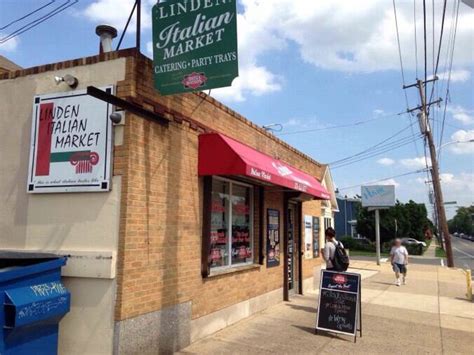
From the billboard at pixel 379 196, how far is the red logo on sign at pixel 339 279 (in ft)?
78.3

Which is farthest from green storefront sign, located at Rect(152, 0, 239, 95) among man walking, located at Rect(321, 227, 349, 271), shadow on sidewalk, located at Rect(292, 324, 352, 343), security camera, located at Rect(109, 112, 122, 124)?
man walking, located at Rect(321, 227, 349, 271)

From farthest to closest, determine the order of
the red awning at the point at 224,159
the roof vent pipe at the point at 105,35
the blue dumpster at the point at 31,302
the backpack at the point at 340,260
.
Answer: the backpack at the point at 340,260, the red awning at the point at 224,159, the roof vent pipe at the point at 105,35, the blue dumpster at the point at 31,302

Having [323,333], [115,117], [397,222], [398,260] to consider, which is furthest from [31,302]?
[397,222]

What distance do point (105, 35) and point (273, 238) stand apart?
5549mm

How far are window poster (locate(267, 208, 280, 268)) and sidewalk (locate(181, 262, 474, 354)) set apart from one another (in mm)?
1021

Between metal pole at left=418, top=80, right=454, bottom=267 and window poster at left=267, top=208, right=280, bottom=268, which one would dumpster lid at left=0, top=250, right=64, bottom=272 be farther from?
metal pole at left=418, top=80, right=454, bottom=267

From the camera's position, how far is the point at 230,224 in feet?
26.3

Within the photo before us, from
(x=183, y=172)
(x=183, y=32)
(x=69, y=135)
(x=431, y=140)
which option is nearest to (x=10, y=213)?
(x=69, y=135)

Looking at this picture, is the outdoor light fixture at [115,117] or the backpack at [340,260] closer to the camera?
the outdoor light fixture at [115,117]

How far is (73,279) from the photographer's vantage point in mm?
5152

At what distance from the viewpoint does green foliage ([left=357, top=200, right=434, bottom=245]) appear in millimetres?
45375

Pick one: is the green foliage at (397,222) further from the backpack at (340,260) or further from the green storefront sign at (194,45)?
the green storefront sign at (194,45)

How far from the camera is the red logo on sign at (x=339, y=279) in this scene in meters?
7.71

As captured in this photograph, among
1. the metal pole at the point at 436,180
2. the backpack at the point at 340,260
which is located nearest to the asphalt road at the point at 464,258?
the metal pole at the point at 436,180
